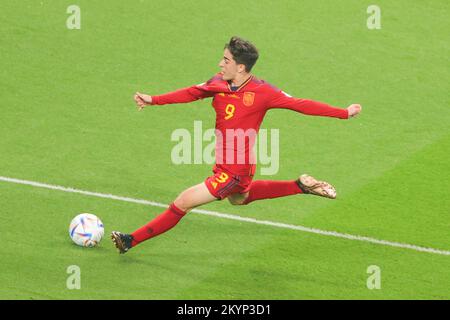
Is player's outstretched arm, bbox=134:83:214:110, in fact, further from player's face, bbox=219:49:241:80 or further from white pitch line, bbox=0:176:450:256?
white pitch line, bbox=0:176:450:256

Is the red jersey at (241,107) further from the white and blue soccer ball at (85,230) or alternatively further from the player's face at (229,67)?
the white and blue soccer ball at (85,230)

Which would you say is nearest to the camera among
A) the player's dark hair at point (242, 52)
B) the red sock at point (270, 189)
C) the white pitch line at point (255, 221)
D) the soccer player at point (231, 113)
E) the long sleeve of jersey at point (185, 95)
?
the player's dark hair at point (242, 52)

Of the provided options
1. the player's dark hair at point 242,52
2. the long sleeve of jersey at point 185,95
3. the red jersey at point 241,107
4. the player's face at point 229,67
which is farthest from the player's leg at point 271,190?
the player's dark hair at point 242,52

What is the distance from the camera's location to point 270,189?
1284 centimetres

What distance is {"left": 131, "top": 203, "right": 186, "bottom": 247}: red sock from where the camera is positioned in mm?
12305

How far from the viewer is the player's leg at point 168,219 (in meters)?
12.2

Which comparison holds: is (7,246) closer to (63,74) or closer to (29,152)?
(29,152)

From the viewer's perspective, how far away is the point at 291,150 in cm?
1522

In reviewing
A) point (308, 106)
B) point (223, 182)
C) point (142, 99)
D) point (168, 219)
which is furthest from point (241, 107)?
point (168, 219)

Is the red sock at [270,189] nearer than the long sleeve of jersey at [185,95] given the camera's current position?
No

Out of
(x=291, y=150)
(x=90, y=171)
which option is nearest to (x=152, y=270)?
(x=90, y=171)

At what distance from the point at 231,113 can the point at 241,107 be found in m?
0.12

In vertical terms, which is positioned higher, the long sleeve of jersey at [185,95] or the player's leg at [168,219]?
the long sleeve of jersey at [185,95]

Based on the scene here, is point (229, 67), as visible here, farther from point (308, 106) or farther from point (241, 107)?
point (308, 106)
